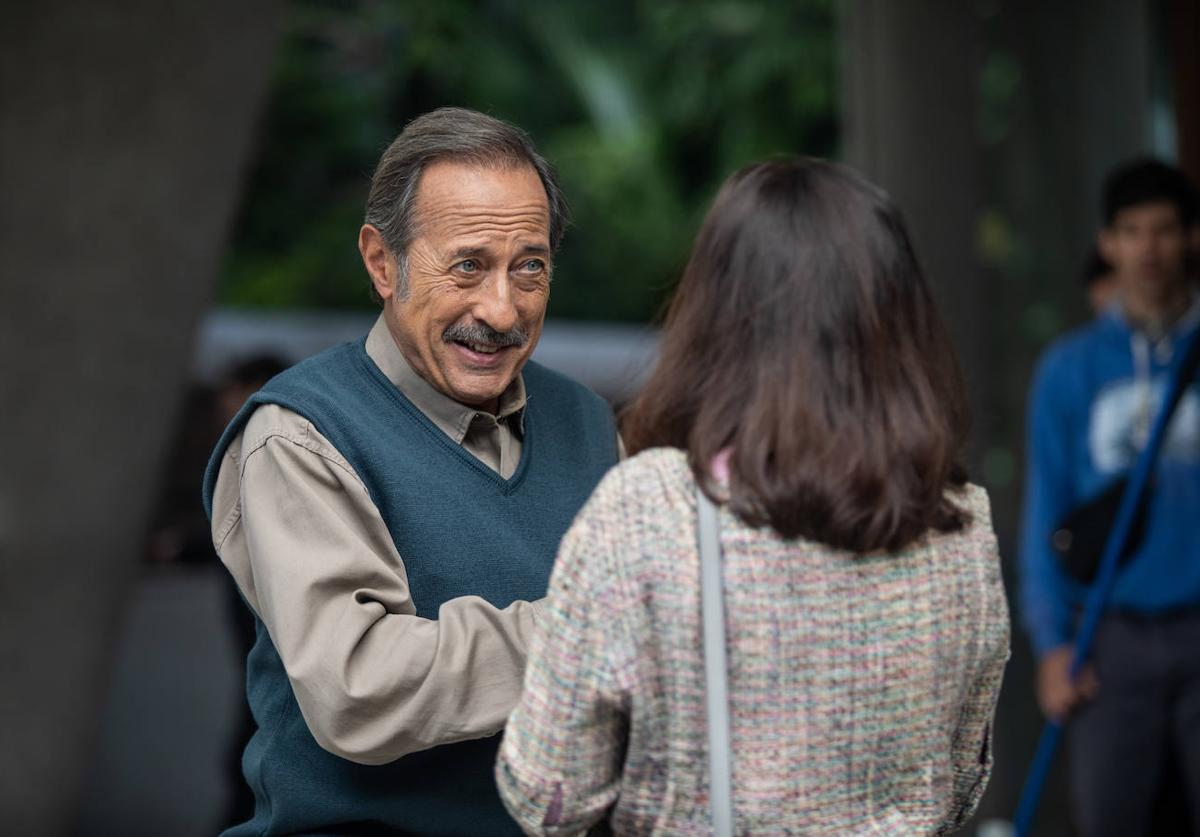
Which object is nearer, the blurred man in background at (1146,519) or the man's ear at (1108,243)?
the blurred man in background at (1146,519)

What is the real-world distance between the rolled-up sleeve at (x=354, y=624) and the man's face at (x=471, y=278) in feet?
0.73

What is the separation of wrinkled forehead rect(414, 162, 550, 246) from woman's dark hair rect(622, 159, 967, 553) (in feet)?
0.94

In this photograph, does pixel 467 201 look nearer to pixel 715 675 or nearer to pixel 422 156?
pixel 422 156

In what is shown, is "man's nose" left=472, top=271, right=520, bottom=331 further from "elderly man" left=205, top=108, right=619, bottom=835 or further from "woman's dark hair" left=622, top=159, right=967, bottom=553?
"woman's dark hair" left=622, top=159, right=967, bottom=553

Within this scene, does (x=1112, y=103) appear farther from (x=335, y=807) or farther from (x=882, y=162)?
(x=335, y=807)

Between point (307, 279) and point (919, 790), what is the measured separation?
12222 millimetres

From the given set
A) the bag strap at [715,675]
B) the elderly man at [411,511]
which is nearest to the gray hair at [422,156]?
the elderly man at [411,511]

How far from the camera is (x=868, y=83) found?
18.4 feet

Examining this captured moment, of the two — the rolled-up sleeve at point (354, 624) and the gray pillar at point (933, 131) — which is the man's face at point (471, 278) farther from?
the gray pillar at point (933, 131)

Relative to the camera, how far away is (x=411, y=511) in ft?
6.09

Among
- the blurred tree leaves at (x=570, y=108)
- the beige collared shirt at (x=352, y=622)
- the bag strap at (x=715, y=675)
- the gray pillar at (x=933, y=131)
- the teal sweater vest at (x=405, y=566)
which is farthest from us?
the blurred tree leaves at (x=570, y=108)

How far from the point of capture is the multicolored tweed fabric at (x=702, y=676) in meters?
1.61

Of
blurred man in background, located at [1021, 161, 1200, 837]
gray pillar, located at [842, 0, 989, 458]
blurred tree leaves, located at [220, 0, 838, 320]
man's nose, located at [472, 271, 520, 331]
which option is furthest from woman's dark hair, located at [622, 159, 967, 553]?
blurred tree leaves, located at [220, 0, 838, 320]

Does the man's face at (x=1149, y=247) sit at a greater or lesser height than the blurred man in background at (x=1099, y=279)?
greater
